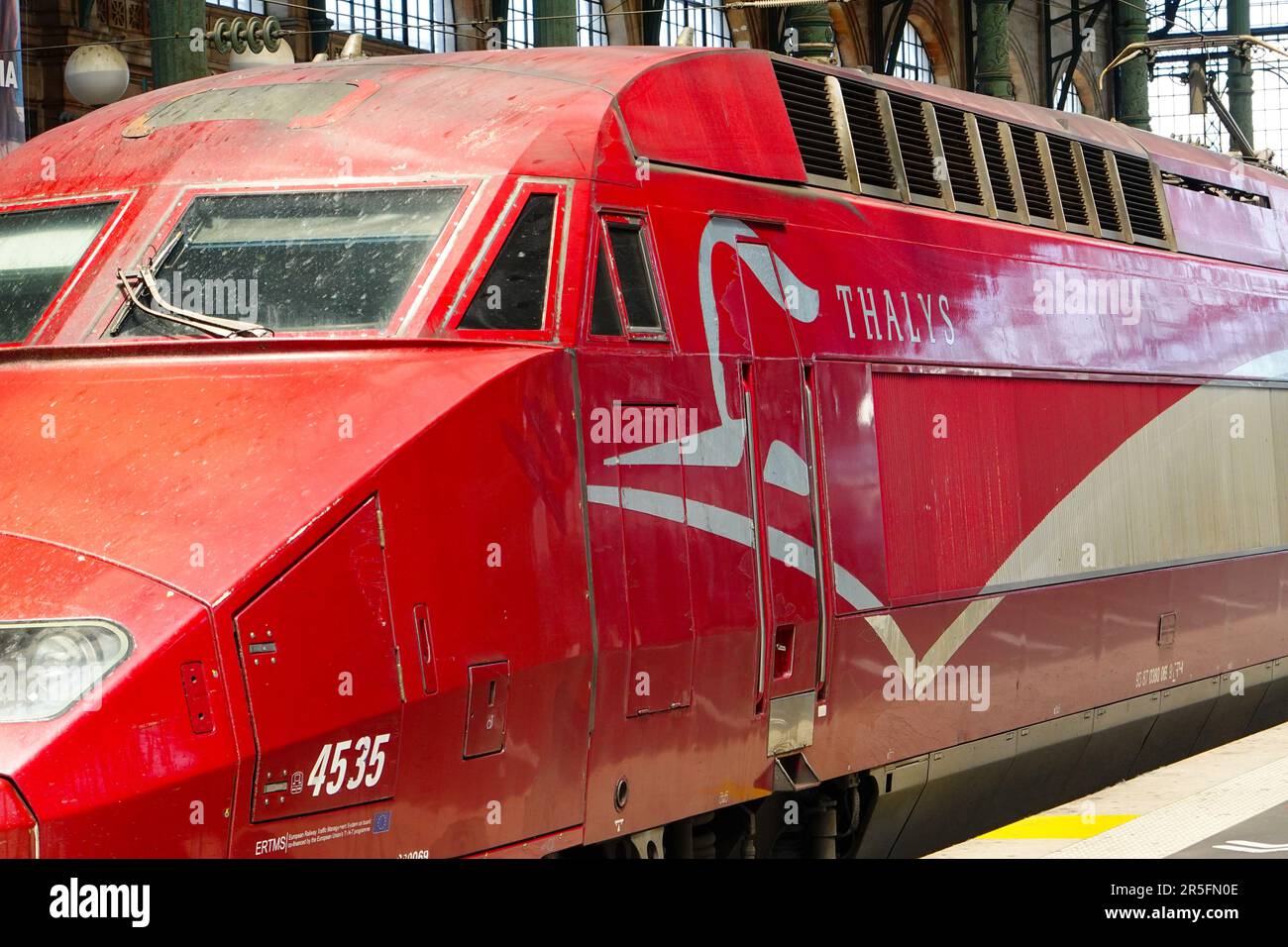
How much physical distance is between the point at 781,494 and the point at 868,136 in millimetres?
2096

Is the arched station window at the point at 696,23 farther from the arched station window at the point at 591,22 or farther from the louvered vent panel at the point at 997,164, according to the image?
the louvered vent panel at the point at 997,164

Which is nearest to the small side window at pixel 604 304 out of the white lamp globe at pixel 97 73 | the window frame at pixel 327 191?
the window frame at pixel 327 191

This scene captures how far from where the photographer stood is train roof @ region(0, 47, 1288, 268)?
6664mm

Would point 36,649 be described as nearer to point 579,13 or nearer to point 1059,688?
point 1059,688

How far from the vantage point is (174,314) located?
628 cm

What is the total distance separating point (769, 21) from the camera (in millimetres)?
39812

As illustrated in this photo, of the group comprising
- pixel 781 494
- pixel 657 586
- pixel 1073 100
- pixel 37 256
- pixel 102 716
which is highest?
pixel 1073 100

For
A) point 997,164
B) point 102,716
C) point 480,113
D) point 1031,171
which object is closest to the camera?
point 102,716

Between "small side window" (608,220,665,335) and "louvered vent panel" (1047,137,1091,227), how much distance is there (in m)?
4.12

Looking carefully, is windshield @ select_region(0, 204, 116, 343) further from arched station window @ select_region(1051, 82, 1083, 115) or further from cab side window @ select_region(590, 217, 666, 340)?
arched station window @ select_region(1051, 82, 1083, 115)

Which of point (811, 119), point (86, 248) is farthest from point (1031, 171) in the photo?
point (86, 248)

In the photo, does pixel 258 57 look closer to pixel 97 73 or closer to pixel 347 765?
pixel 97 73

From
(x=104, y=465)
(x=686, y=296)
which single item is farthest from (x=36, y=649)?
(x=686, y=296)

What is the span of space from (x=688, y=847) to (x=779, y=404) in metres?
1.66
